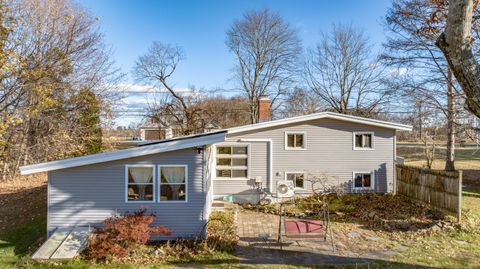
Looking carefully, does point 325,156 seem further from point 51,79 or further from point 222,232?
point 51,79

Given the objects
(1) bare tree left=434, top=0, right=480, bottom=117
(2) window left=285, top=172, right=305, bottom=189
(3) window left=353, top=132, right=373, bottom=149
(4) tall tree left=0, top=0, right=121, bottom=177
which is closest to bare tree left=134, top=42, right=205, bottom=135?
(4) tall tree left=0, top=0, right=121, bottom=177

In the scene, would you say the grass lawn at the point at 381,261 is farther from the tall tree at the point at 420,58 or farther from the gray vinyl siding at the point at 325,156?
the tall tree at the point at 420,58

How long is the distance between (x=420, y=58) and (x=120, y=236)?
61.5 feet

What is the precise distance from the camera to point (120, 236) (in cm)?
805

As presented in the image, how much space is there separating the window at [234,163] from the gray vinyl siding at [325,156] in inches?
11.7

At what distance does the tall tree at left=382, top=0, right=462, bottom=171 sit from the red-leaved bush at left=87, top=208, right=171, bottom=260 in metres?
17.1

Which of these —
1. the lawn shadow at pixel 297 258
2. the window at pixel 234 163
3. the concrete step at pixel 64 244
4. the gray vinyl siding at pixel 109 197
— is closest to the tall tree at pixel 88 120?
the window at pixel 234 163

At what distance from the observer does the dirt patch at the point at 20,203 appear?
11.3 meters

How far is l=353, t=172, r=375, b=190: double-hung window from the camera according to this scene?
1441cm

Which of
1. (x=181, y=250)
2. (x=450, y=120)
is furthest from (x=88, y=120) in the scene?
(x=450, y=120)

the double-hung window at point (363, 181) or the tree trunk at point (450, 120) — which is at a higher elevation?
the tree trunk at point (450, 120)

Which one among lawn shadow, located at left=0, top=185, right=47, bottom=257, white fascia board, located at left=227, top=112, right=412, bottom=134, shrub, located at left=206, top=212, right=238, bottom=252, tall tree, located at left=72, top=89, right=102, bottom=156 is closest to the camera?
shrub, located at left=206, top=212, right=238, bottom=252

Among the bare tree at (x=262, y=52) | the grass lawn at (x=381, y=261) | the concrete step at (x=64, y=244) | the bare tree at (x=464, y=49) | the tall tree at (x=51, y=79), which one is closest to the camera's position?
the bare tree at (x=464, y=49)

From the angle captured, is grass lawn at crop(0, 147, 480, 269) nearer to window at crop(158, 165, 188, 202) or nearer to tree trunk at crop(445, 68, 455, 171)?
window at crop(158, 165, 188, 202)
